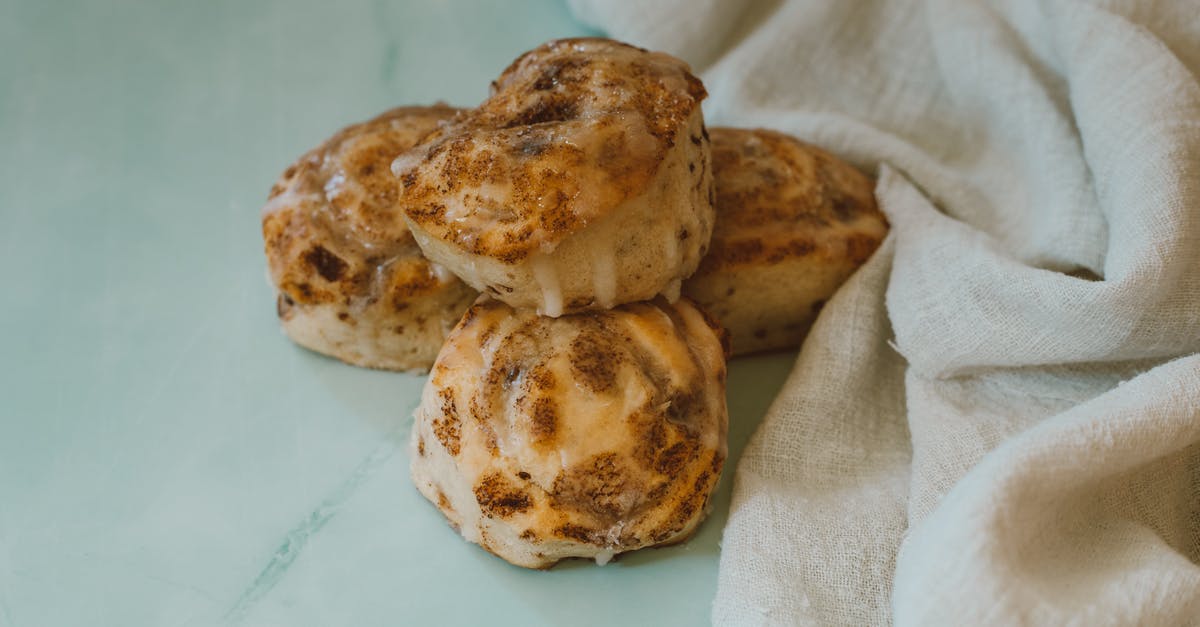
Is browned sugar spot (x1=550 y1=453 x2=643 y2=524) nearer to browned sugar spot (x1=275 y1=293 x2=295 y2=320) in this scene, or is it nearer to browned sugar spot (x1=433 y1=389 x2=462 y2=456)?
browned sugar spot (x1=433 y1=389 x2=462 y2=456)

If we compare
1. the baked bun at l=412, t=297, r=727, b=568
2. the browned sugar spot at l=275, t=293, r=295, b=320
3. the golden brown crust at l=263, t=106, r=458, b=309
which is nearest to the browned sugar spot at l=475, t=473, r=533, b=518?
the baked bun at l=412, t=297, r=727, b=568

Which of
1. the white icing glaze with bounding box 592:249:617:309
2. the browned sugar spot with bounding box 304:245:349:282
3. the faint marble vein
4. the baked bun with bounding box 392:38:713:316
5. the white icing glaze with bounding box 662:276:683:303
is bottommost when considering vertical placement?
the faint marble vein

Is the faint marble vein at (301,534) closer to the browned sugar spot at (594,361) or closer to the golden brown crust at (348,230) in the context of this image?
the golden brown crust at (348,230)

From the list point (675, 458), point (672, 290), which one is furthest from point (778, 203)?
point (675, 458)

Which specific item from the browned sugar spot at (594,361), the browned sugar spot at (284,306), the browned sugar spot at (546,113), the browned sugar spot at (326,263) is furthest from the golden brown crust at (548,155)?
the browned sugar spot at (284,306)

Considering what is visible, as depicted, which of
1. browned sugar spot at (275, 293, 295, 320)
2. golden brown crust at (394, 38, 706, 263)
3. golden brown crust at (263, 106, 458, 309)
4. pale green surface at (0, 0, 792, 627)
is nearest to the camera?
golden brown crust at (394, 38, 706, 263)
